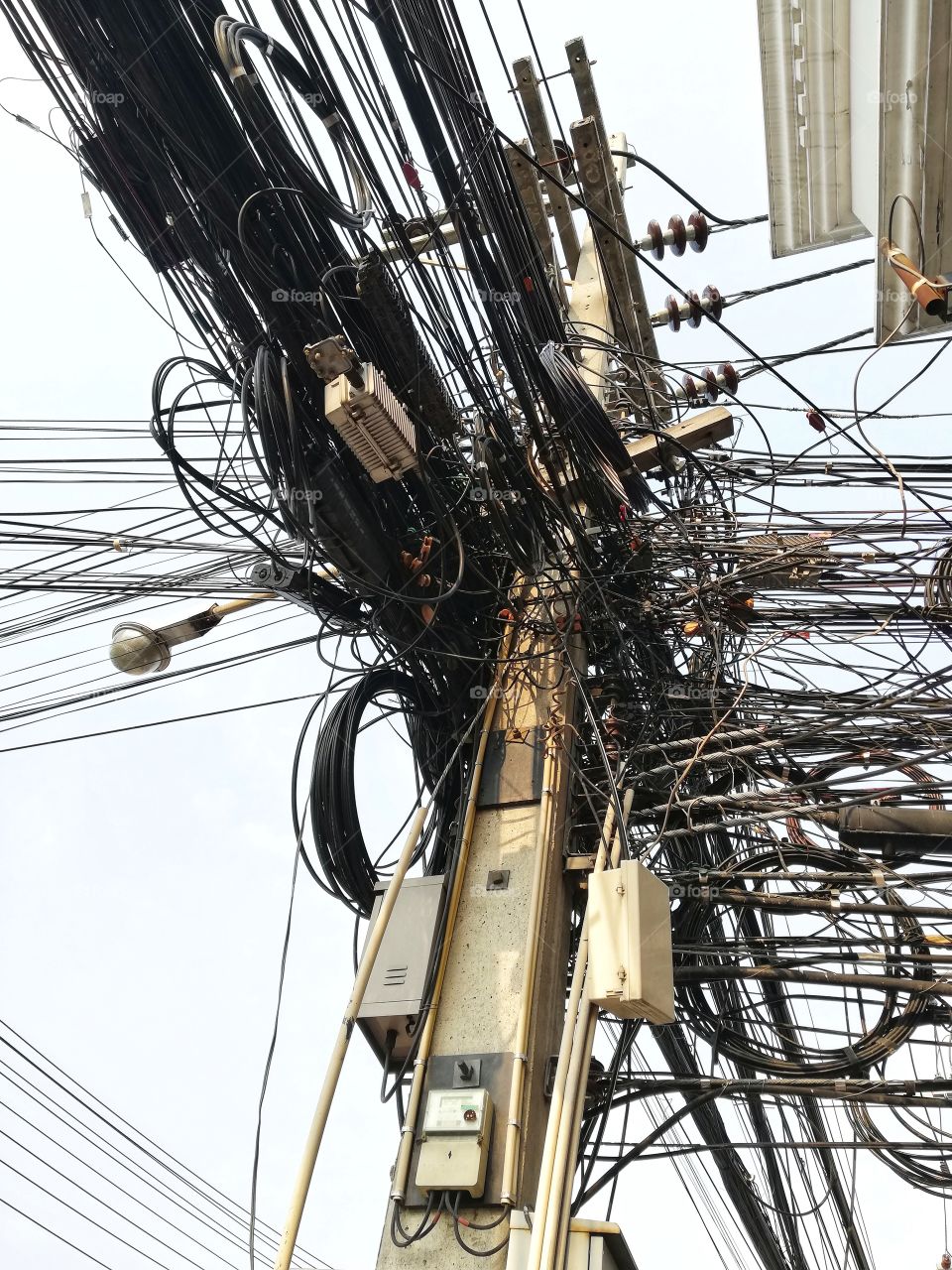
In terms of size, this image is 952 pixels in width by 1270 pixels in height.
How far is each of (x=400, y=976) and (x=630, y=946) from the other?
79 cm

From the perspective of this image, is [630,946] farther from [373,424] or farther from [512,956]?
[373,424]

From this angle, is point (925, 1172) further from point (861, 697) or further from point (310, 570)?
point (310, 570)

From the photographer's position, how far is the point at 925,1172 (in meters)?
2.72

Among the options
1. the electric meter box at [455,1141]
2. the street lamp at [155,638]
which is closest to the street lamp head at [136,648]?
the street lamp at [155,638]

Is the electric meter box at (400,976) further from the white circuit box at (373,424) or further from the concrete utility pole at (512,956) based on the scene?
the white circuit box at (373,424)

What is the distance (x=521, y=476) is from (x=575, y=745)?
3.16 ft

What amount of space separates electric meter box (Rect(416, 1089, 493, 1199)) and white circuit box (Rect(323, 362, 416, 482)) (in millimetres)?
1691

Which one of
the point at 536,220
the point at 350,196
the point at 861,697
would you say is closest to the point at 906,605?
the point at 861,697

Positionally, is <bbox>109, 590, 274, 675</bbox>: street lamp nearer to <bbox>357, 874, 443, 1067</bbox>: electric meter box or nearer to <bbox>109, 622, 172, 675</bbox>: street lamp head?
<bbox>109, 622, 172, 675</bbox>: street lamp head

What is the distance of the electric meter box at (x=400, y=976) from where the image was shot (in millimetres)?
2539

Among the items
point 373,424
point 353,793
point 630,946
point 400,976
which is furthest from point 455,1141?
point 373,424

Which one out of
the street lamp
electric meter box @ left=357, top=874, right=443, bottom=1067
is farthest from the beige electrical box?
the street lamp

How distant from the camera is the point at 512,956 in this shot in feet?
8.36

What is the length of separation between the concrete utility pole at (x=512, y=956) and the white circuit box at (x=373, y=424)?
790mm
